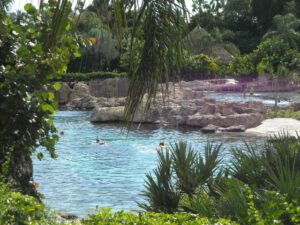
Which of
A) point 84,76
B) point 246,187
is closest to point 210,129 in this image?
point 246,187

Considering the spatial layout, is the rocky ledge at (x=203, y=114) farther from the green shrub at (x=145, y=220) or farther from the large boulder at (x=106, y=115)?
the green shrub at (x=145, y=220)

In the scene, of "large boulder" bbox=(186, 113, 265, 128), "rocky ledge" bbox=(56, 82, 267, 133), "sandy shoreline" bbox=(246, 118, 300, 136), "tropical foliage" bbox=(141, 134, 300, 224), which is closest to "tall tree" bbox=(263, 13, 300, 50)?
"rocky ledge" bbox=(56, 82, 267, 133)

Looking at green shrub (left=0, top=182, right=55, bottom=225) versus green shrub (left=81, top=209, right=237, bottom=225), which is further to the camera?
green shrub (left=0, top=182, right=55, bottom=225)

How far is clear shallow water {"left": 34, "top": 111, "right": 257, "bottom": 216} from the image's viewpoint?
36.9 feet

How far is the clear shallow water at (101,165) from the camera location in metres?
11.3

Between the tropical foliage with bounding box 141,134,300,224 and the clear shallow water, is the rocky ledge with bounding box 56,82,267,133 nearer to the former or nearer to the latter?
the clear shallow water

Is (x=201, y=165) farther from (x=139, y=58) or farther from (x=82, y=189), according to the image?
(x=82, y=189)

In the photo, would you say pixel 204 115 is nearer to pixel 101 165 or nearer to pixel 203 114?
pixel 203 114

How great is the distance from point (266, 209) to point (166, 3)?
1.74 m

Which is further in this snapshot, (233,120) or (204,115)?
(204,115)

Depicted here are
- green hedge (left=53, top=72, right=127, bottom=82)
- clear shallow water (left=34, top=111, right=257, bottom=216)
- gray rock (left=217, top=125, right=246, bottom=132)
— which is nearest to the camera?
clear shallow water (left=34, top=111, right=257, bottom=216)

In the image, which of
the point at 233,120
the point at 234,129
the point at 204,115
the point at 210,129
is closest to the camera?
the point at 234,129

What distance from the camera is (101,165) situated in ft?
49.8

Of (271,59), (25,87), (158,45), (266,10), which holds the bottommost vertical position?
(25,87)
